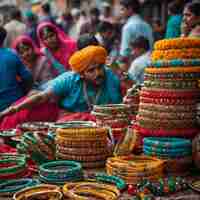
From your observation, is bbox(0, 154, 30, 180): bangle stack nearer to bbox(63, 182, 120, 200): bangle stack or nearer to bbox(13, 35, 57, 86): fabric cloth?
bbox(63, 182, 120, 200): bangle stack

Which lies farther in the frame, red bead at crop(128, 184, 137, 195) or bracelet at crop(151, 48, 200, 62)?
bracelet at crop(151, 48, 200, 62)

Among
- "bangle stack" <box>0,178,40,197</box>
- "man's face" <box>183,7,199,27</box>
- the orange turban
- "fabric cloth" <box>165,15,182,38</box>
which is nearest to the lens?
"bangle stack" <box>0,178,40,197</box>

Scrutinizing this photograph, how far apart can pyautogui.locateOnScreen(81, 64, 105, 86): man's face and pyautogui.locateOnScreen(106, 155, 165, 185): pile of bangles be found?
1.35 metres

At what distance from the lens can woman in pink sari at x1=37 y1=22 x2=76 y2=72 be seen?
598 cm

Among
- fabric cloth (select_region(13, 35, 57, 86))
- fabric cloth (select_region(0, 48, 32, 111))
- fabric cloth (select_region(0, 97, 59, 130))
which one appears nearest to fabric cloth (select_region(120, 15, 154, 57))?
fabric cloth (select_region(13, 35, 57, 86))

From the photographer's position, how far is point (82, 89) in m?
4.20

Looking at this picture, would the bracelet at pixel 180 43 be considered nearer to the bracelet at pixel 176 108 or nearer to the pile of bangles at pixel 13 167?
the bracelet at pixel 176 108

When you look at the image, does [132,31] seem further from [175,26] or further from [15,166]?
[15,166]

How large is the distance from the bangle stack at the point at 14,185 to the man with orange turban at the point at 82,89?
1.40m

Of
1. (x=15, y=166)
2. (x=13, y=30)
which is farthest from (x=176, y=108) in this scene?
(x=13, y=30)

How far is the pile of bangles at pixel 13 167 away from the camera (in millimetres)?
2709

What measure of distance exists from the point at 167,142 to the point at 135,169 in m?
0.33

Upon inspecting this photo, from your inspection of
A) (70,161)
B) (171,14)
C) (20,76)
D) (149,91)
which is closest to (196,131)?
(149,91)

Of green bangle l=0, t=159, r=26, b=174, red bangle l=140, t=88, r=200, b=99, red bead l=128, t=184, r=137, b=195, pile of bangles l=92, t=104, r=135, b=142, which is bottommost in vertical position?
red bead l=128, t=184, r=137, b=195
